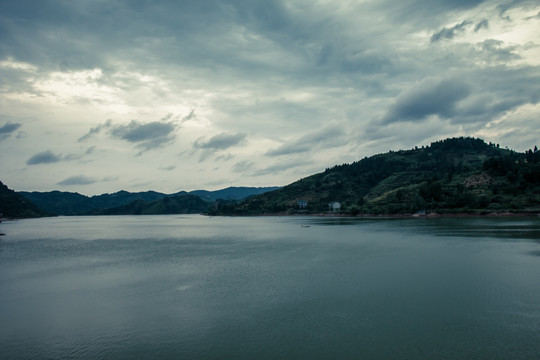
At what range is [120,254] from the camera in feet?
197

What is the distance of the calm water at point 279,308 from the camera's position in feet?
62.7

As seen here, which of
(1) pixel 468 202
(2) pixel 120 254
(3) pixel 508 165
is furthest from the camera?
(3) pixel 508 165

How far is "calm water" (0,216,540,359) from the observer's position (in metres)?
19.1

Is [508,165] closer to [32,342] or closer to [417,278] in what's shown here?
[417,278]

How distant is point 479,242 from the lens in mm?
60156

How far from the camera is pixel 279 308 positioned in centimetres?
2619

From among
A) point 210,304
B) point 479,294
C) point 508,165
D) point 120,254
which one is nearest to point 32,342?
point 210,304

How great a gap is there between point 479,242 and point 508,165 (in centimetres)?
11264

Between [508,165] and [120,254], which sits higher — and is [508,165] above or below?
above

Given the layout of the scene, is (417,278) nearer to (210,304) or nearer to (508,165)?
(210,304)

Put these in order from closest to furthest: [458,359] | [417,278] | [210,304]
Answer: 1. [458,359]
2. [210,304]
3. [417,278]

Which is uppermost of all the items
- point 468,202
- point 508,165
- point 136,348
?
point 508,165

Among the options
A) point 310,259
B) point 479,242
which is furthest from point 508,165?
point 310,259

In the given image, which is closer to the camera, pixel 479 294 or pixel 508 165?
pixel 479 294
